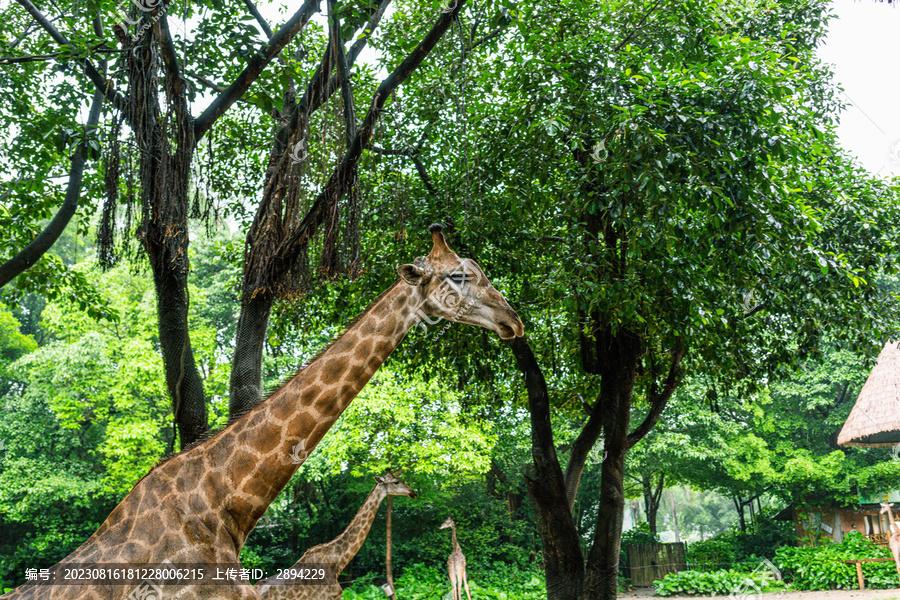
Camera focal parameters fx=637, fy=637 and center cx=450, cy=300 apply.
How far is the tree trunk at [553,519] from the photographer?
7570 millimetres

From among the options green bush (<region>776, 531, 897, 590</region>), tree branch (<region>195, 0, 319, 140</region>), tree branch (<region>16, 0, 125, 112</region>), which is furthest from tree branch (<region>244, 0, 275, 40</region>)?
green bush (<region>776, 531, 897, 590</region>)

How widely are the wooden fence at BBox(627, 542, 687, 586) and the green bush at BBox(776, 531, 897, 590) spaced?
3.19m

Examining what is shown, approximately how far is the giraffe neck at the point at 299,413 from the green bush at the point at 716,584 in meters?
16.0

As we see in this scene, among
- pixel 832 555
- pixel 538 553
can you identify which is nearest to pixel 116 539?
pixel 538 553

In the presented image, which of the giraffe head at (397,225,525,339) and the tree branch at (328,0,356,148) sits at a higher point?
the tree branch at (328,0,356,148)

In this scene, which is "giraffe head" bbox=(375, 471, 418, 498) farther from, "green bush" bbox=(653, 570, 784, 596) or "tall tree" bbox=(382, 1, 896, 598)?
"green bush" bbox=(653, 570, 784, 596)

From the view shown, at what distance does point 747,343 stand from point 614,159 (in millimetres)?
3621

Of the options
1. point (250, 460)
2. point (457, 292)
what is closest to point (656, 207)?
point (457, 292)

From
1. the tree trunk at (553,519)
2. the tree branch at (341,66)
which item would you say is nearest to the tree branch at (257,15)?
the tree branch at (341,66)

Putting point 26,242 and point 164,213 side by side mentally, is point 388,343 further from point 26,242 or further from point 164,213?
point 26,242

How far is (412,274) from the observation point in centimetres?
349

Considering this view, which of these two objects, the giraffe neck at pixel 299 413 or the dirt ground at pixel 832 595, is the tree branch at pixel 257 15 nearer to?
the giraffe neck at pixel 299 413

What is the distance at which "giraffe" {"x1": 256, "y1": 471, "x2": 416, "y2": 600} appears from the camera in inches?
212

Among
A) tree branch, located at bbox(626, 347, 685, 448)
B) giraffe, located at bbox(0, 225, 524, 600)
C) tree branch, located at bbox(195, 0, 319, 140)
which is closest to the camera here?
giraffe, located at bbox(0, 225, 524, 600)
